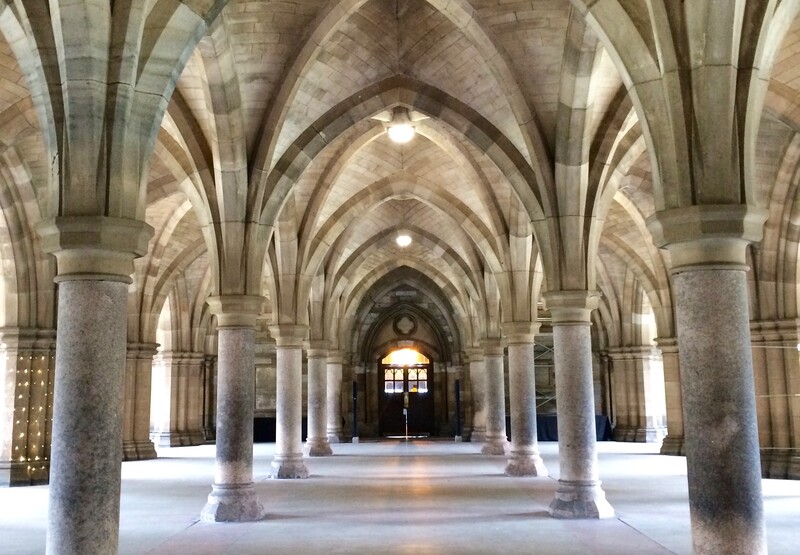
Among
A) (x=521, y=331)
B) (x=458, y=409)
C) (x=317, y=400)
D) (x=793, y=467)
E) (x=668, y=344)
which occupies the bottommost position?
(x=793, y=467)

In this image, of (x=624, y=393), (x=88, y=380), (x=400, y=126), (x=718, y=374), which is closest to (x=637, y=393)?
(x=624, y=393)

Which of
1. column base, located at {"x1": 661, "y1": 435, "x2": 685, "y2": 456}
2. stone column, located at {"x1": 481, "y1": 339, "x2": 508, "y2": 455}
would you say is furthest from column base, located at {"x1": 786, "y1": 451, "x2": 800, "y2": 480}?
stone column, located at {"x1": 481, "y1": 339, "x2": 508, "y2": 455}

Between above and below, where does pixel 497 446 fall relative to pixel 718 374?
below

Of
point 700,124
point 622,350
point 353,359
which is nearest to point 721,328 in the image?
point 700,124

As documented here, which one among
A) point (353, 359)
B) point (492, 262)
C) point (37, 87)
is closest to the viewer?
point (37, 87)

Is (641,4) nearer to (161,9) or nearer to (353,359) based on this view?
(161,9)

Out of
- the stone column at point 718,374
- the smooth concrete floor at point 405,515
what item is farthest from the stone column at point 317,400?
the stone column at point 718,374

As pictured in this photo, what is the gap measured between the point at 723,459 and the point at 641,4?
3640 millimetres

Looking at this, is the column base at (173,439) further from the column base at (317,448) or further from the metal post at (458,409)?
the metal post at (458,409)

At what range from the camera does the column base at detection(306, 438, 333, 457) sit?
20.6 meters

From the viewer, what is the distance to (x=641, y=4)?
21.3ft

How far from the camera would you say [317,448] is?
2075 cm

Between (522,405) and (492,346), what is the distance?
5.54 meters

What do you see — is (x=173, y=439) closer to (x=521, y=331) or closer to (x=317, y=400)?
→ (x=317, y=400)
